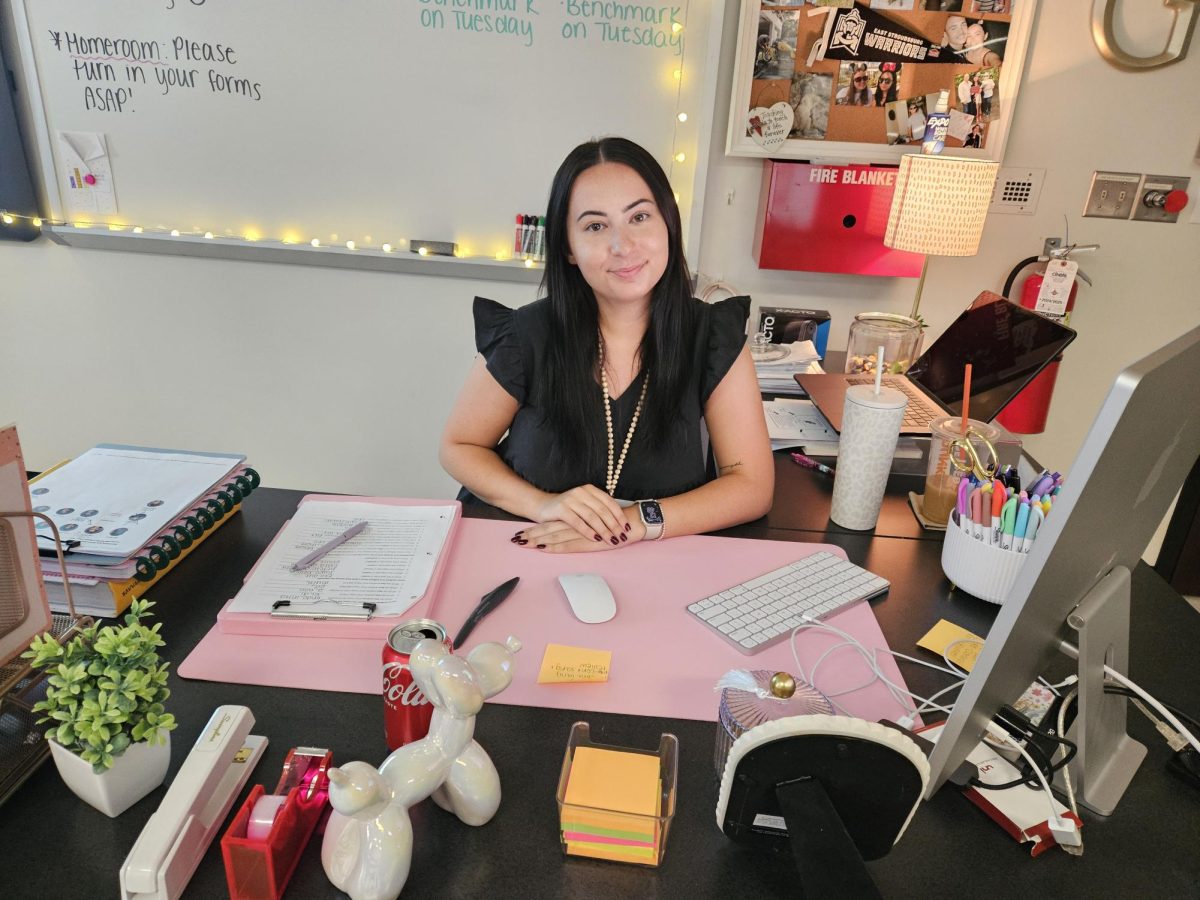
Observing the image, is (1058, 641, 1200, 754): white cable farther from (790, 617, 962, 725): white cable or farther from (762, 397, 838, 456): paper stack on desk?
(762, 397, 838, 456): paper stack on desk

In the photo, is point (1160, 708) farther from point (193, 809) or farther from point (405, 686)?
point (193, 809)

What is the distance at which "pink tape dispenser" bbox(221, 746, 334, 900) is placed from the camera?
0.60 m

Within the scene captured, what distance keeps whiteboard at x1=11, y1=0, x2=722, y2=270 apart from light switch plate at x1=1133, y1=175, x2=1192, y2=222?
1.25 m

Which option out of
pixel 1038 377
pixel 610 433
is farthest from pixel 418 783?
pixel 1038 377

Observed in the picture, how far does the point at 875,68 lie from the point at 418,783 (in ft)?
7.12

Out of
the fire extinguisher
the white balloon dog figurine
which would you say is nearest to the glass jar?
the fire extinguisher

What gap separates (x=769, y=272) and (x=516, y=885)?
2035 millimetres

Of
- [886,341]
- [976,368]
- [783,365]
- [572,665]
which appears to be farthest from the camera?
[886,341]

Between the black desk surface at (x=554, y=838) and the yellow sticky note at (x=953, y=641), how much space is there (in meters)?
0.05

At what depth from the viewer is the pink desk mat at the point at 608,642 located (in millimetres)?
851

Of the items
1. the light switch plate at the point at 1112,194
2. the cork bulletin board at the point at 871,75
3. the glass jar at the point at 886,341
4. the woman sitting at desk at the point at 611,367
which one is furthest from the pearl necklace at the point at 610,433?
the light switch plate at the point at 1112,194

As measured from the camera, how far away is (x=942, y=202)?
191 cm

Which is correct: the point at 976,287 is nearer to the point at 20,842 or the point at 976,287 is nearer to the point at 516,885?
the point at 516,885

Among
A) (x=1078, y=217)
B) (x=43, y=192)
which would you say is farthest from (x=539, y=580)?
(x=43, y=192)
